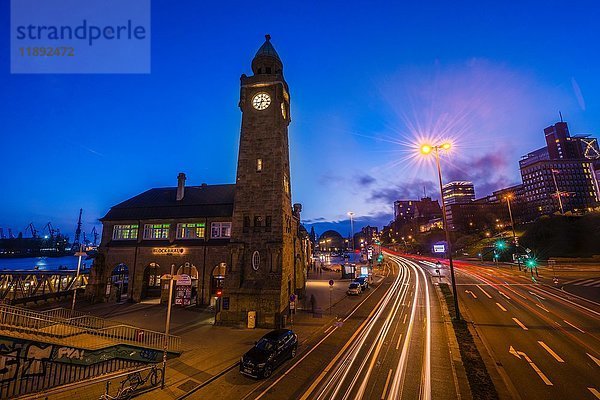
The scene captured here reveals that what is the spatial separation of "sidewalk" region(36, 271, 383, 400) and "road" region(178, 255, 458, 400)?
1.60 m

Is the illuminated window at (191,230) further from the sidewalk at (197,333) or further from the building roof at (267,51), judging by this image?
the building roof at (267,51)

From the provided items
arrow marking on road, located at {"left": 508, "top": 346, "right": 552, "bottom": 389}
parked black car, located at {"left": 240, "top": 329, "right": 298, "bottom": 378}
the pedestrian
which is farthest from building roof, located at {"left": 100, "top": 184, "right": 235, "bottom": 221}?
arrow marking on road, located at {"left": 508, "top": 346, "right": 552, "bottom": 389}

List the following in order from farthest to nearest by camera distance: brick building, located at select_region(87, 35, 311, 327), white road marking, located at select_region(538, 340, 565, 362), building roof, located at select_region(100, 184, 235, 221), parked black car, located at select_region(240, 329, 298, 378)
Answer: building roof, located at select_region(100, 184, 235, 221)
brick building, located at select_region(87, 35, 311, 327)
white road marking, located at select_region(538, 340, 565, 362)
parked black car, located at select_region(240, 329, 298, 378)

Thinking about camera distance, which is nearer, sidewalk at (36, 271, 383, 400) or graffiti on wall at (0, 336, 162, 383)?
graffiti on wall at (0, 336, 162, 383)

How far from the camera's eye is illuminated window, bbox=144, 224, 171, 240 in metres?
37.9

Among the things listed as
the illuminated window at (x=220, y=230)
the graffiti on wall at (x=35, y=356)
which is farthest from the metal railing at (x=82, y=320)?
the illuminated window at (x=220, y=230)

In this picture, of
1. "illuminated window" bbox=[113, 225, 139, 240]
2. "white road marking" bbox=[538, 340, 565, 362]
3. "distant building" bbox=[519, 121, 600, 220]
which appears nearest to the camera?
"white road marking" bbox=[538, 340, 565, 362]

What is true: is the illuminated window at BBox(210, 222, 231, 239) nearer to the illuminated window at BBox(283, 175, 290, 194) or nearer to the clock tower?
the clock tower

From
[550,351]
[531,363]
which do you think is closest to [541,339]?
[550,351]

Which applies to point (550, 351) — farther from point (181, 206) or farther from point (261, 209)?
point (181, 206)

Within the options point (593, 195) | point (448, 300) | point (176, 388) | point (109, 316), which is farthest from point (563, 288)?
point (593, 195)

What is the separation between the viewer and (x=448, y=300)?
107ft

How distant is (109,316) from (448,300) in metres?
40.8

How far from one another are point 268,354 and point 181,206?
2974 centimetres
